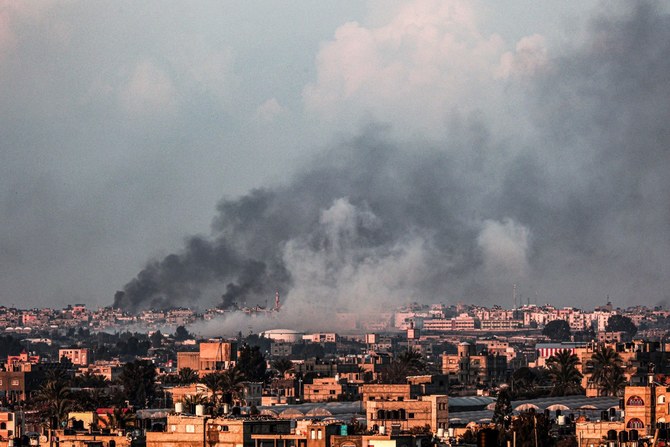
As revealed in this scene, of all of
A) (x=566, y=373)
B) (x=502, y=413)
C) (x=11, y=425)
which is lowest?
(x=11, y=425)

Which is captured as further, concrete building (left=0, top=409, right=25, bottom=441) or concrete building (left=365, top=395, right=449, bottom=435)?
concrete building (left=365, top=395, right=449, bottom=435)

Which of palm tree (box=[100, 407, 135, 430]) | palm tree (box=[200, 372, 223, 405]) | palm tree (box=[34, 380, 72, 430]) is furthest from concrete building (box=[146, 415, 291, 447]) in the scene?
palm tree (box=[200, 372, 223, 405])

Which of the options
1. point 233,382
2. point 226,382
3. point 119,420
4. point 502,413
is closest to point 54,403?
point 502,413

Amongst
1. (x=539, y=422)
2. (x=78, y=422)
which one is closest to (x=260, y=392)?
(x=78, y=422)

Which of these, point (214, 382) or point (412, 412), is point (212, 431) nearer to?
point (412, 412)

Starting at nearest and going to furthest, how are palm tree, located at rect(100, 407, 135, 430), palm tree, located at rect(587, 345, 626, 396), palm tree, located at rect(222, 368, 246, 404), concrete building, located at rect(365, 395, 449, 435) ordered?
1. palm tree, located at rect(100, 407, 135, 430)
2. concrete building, located at rect(365, 395, 449, 435)
3. palm tree, located at rect(587, 345, 626, 396)
4. palm tree, located at rect(222, 368, 246, 404)

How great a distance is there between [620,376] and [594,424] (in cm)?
7831

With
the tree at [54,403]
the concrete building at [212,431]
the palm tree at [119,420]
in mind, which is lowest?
the concrete building at [212,431]

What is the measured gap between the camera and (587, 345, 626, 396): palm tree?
17500 cm

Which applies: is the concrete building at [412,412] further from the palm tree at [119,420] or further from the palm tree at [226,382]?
the palm tree at [226,382]

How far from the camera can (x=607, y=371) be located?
184 metres

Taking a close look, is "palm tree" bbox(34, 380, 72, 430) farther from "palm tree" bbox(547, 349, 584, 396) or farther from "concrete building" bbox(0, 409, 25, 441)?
"palm tree" bbox(547, 349, 584, 396)

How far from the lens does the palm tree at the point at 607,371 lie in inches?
6890

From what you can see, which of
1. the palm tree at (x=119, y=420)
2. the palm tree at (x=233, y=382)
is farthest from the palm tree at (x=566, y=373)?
the palm tree at (x=119, y=420)
